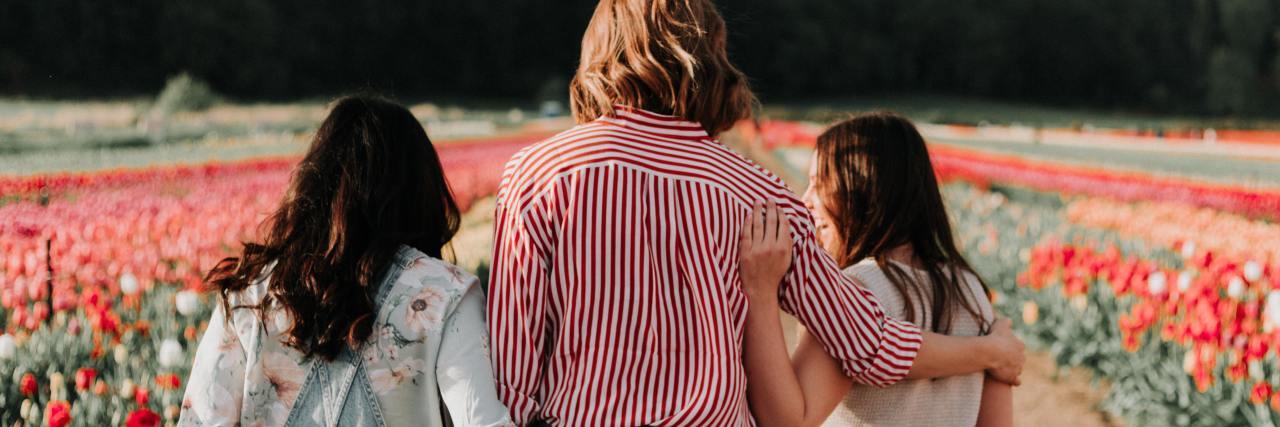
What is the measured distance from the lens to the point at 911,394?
2.07m

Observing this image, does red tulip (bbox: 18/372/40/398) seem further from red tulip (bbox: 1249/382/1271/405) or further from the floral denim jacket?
red tulip (bbox: 1249/382/1271/405)

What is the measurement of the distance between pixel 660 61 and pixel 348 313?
625mm

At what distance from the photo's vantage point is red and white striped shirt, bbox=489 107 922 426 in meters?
1.64

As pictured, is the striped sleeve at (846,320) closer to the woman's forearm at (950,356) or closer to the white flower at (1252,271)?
the woman's forearm at (950,356)

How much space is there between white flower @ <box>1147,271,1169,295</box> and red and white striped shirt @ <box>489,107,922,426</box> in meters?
3.38

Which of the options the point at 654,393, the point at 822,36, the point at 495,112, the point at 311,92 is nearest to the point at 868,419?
the point at 654,393

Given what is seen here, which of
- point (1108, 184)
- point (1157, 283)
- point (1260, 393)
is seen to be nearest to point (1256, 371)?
point (1260, 393)

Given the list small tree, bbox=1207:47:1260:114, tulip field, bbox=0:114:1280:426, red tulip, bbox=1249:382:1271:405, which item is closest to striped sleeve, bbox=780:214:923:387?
tulip field, bbox=0:114:1280:426

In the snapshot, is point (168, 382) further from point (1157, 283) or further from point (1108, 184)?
point (1108, 184)

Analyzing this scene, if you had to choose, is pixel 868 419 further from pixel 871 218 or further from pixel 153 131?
pixel 153 131

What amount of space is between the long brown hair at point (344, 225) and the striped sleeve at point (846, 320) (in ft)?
2.04

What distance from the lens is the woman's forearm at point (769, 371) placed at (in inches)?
70.4

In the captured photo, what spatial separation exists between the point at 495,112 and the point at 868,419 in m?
46.3

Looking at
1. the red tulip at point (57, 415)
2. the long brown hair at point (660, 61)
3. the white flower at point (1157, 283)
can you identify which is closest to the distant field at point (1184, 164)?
the white flower at point (1157, 283)
